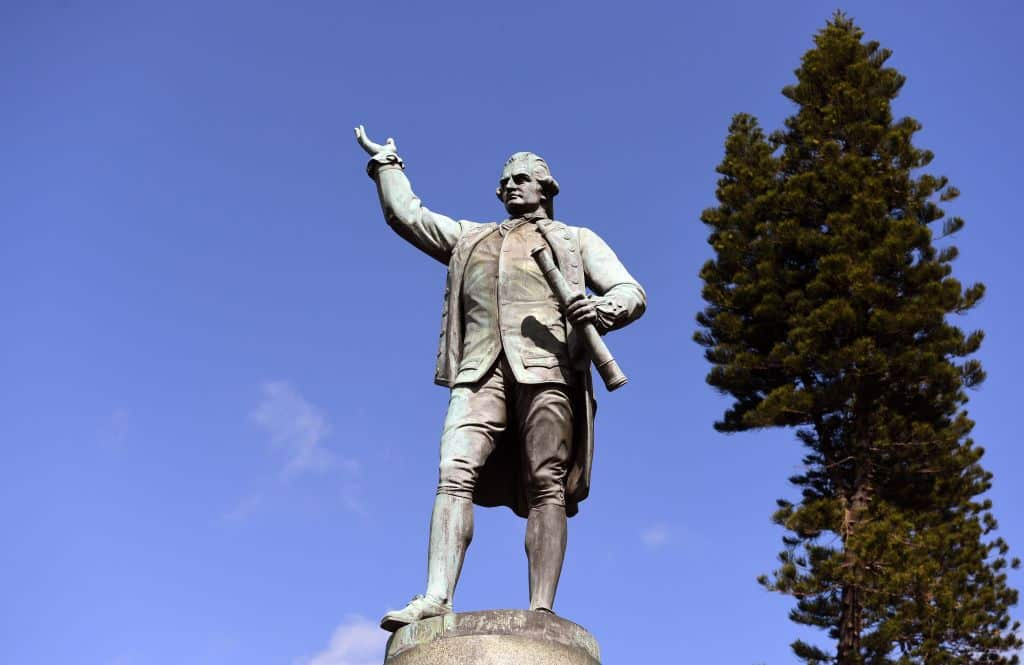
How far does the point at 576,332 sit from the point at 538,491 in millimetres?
813

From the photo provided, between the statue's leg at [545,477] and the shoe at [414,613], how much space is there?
0.45m

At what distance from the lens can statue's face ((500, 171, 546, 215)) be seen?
7.27m

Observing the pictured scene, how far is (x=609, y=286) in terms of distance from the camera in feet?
22.9

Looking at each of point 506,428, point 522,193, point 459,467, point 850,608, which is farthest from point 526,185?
point 850,608

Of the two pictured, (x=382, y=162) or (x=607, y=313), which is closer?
(x=607, y=313)

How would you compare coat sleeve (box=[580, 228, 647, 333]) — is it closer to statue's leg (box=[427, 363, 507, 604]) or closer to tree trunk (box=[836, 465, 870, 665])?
statue's leg (box=[427, 363, 507, 604])

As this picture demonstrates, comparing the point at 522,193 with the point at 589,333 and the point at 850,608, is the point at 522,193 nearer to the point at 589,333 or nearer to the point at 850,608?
the point at 589,333

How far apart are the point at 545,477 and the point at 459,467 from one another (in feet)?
1.35

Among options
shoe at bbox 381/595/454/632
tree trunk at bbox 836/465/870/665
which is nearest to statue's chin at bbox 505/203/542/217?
shoe at bbox 381/595/454/632

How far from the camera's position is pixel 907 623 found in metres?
17.2

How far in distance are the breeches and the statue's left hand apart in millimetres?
349

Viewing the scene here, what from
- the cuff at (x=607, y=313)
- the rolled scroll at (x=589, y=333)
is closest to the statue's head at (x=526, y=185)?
the rolled scroll at (x=589, y=333)

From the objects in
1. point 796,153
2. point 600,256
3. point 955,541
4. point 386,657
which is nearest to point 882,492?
point 955,541

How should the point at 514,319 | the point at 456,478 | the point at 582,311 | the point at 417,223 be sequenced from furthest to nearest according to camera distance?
the point at 417,223, the point at 514,319, the point at 582,311, the point at 456,478
